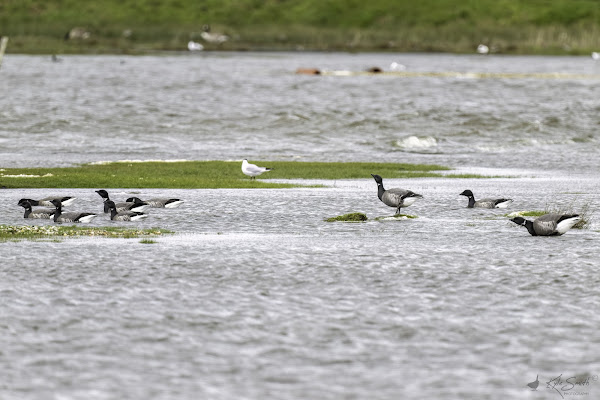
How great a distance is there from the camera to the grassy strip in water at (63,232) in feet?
74.6

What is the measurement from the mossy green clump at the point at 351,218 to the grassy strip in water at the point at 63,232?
4.11 meters

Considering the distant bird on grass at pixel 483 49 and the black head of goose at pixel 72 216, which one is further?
the distant bird on grass at pixel 483 49

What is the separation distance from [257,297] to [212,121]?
157ft

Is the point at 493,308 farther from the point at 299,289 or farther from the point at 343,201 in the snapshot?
the point at 343,201

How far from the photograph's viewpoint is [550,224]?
75.2 ft

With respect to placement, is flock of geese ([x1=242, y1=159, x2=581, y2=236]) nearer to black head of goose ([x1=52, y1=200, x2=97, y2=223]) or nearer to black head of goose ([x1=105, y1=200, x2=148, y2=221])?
black head of goose ([x1=105, y1=200, x2=148, y2=221])

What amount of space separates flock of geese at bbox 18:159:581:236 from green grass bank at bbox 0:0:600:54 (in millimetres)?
113654

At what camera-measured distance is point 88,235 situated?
75.7 ft

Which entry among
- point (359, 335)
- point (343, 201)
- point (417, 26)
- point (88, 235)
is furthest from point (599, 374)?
point (417, 26)

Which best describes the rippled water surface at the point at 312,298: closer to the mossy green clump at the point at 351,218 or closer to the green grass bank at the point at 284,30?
the mossy green clump at the point at 351,218

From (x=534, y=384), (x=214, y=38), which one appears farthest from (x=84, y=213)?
(x=214, y=38)

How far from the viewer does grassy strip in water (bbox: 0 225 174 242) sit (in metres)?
22.8

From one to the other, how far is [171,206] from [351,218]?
15.1 ft
